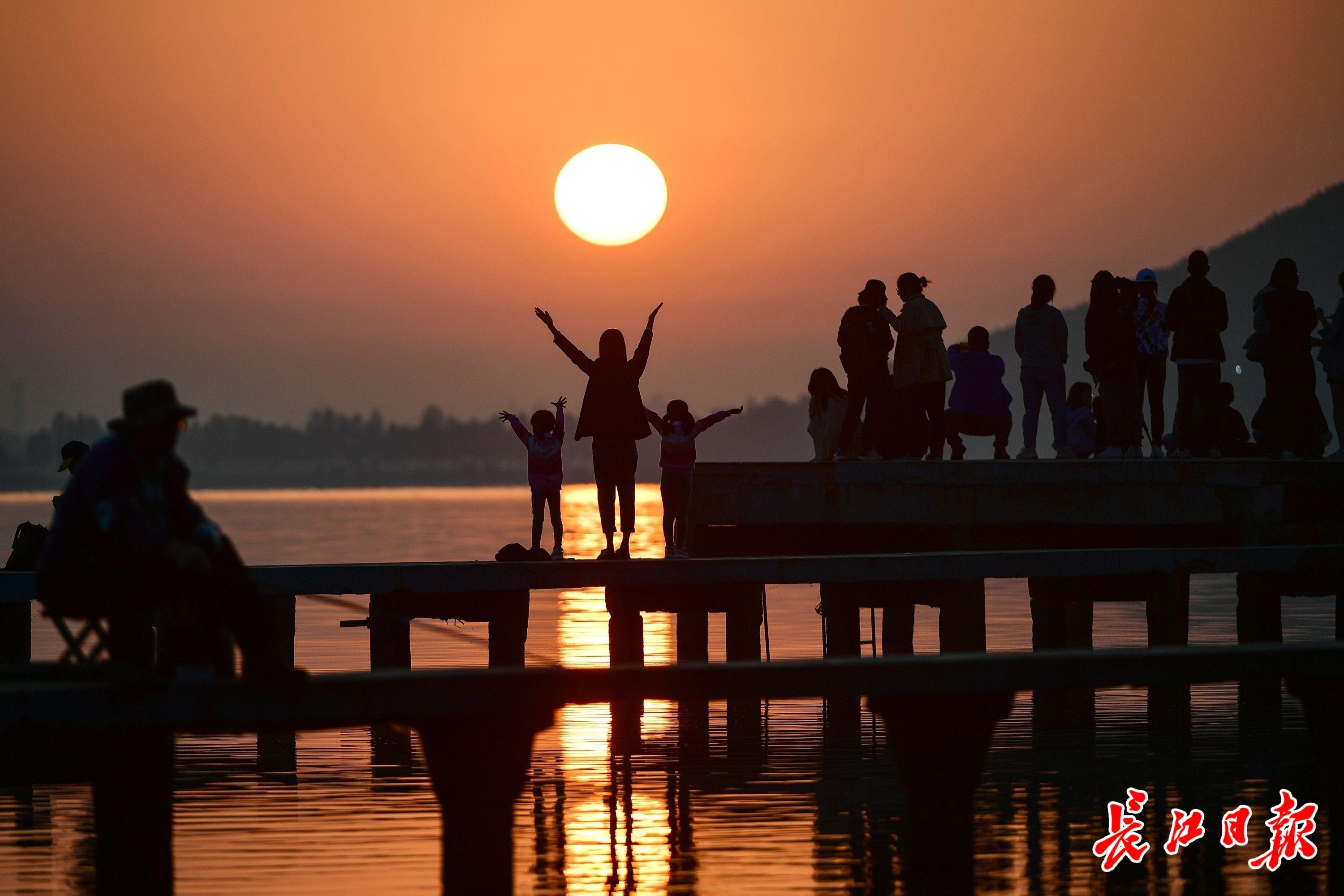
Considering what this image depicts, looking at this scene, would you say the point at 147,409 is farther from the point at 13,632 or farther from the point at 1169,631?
the point at 1169,631

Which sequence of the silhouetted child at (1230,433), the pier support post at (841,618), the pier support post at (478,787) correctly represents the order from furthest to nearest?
1. the silhouetted child at (1230,433)
2. the pier support post at (841,618)
3. the pier support post at (478,787)

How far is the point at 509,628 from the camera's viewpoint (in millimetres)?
15109

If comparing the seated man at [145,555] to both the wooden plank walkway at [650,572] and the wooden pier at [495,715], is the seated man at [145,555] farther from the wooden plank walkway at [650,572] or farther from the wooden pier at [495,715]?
the wooden plank walkway at [650,572]

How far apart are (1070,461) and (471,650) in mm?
18082

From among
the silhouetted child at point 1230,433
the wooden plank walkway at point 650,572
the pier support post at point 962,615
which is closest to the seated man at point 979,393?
the silhouetted child at point 1230,433

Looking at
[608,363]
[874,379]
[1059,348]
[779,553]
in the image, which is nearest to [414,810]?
[608,363]

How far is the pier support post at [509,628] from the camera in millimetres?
15031

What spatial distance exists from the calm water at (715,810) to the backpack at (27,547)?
6.77ft

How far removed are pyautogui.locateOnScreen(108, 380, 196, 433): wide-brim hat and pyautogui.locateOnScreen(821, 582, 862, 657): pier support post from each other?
10515 mm

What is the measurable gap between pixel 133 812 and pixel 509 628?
758 cm

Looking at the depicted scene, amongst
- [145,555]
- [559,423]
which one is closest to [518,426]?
[559,423]

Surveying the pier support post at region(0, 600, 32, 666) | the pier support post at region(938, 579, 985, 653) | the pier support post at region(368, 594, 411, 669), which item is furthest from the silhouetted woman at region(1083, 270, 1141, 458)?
the pier support post at region(0, 600, 32, 666)

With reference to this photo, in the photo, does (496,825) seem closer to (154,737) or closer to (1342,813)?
(154,737)

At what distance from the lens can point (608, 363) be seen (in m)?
14.8
